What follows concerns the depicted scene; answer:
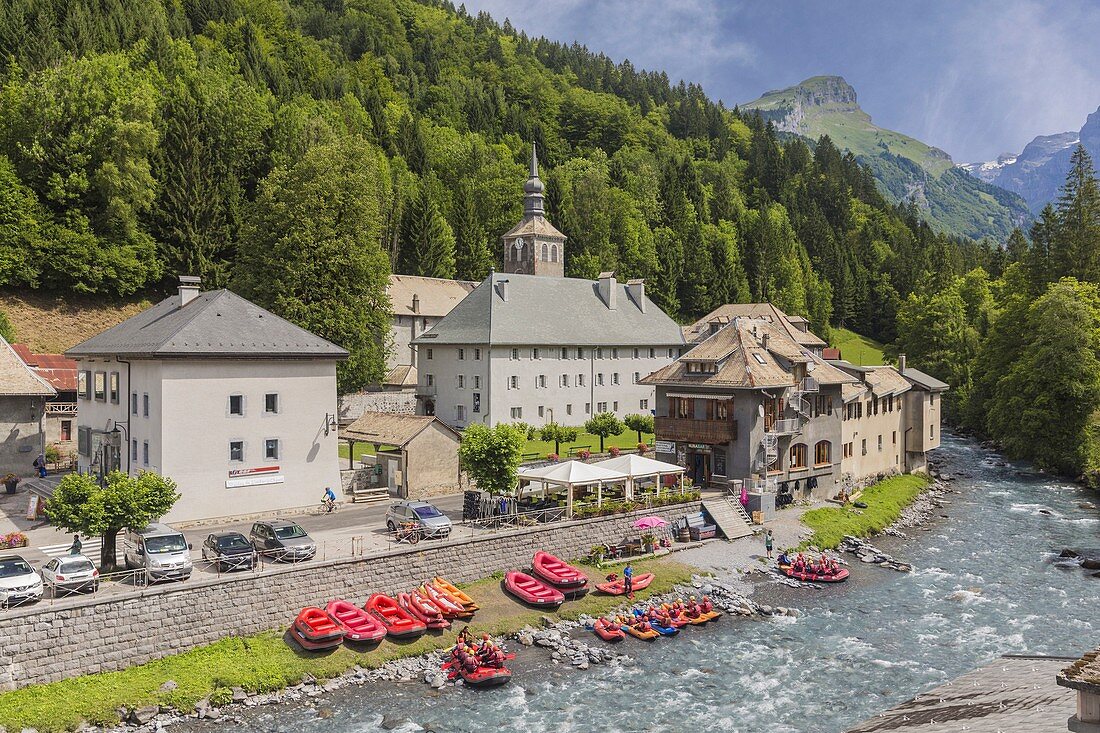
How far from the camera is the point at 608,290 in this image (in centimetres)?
7881

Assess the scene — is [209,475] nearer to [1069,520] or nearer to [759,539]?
[759,539]

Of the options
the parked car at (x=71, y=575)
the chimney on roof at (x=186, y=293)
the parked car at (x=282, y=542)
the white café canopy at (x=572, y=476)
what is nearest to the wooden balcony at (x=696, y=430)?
the white café canopy at (x=572, y=476)

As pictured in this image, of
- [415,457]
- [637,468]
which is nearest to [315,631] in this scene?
[415,457]

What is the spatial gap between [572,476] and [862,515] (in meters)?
19.2

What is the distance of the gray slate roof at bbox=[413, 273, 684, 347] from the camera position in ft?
223

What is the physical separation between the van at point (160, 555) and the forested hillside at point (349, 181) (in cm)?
2898

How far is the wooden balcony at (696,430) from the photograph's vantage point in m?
49.4

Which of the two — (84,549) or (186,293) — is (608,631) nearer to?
(84,549)

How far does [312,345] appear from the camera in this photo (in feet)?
146

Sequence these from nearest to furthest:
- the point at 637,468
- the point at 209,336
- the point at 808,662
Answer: the point at 808,662 < the point at 209,336 < the point at 637,468

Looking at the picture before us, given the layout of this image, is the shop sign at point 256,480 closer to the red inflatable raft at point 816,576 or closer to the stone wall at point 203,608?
the stone wall at point 203,608

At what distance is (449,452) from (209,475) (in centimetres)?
1291

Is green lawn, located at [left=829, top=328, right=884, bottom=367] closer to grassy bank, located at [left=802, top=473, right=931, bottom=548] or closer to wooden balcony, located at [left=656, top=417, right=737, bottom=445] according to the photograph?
grassy bank, located at [left=802, top=473, right=931, bottom=548]

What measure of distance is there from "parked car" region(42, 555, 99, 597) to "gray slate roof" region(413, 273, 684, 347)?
39.3 m
